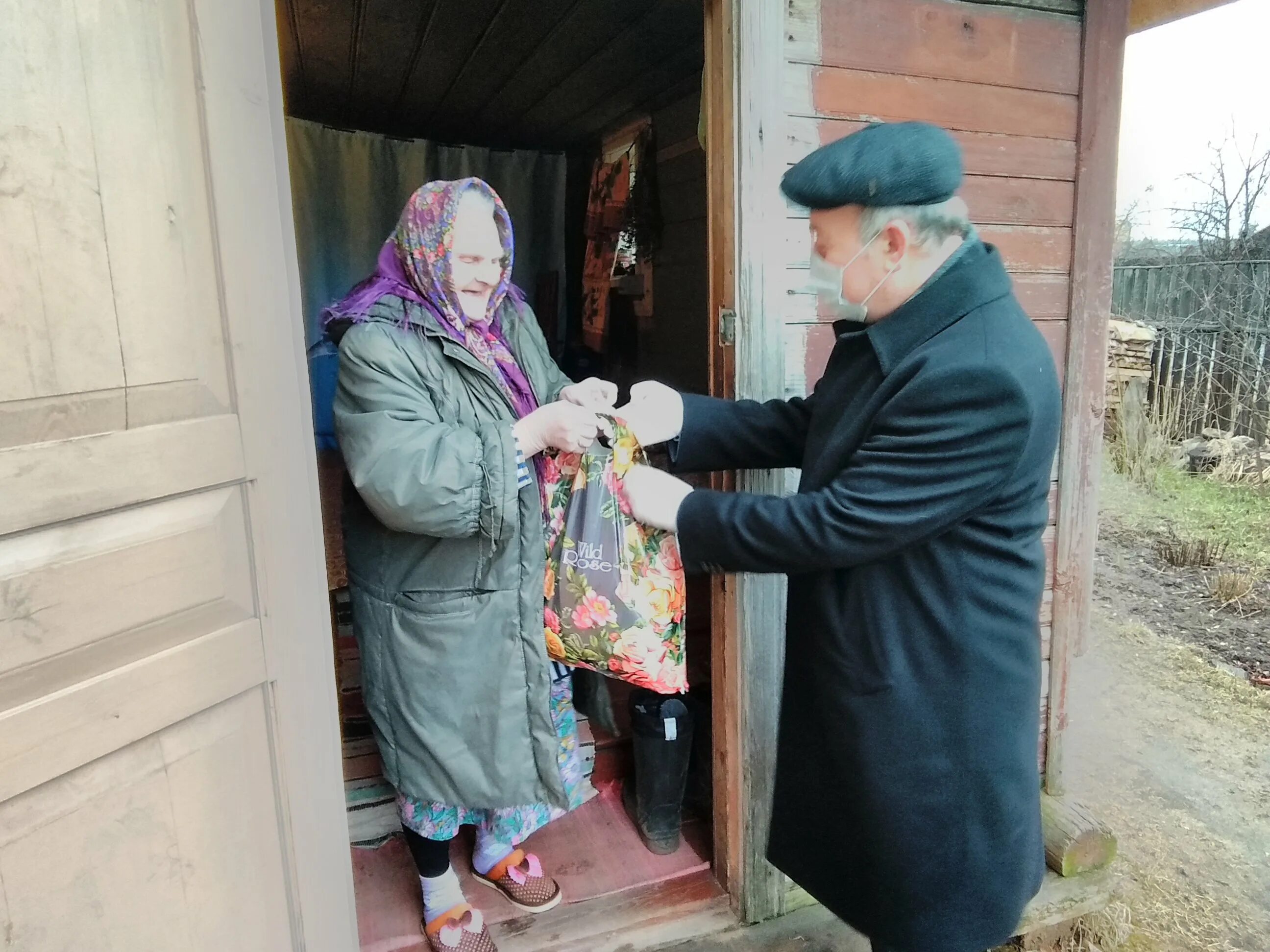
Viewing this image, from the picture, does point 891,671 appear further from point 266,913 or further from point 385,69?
point 385,69

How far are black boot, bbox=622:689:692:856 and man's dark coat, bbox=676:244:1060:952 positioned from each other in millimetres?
802

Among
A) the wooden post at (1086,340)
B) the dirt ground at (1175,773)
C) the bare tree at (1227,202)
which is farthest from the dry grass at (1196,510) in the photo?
the wooden post at (1086,340)

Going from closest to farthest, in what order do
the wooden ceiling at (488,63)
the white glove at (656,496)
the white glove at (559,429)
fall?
1. the white glove at (656,496)
2. the white glove at (559,429)
3. the wooden ceiling at (488,63)

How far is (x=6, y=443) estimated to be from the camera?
94cm

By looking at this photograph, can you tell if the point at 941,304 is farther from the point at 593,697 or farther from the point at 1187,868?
the point at 1187,868

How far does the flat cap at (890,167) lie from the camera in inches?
47.7

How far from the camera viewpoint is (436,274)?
1.66 metres

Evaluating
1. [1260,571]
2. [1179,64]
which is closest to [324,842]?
[1260,571]

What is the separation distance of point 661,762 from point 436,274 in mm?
1402

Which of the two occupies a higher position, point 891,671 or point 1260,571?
point 891,671

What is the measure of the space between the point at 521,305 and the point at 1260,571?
520 centimetres

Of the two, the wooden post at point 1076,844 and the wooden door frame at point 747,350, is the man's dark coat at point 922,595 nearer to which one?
the wooden door frame at point 747,350

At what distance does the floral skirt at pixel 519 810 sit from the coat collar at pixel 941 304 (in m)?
1.06

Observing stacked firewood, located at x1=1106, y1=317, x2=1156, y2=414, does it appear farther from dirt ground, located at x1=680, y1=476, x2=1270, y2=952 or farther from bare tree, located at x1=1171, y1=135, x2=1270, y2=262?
dirt ground, located at x1=680, y1=476, x2=1270, y2=952
